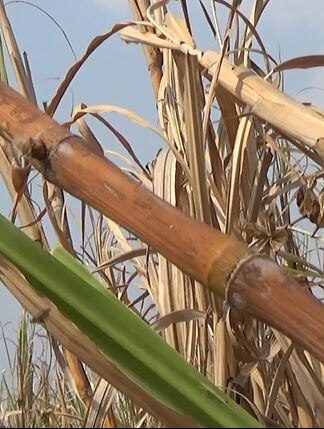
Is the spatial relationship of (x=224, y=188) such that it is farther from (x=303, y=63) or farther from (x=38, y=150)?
(x=38, y=150)

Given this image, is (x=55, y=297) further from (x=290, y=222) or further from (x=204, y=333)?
(x=290, y=222)

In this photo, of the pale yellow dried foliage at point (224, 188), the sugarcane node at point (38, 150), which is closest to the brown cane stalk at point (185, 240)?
the sugarcane node at point (38, 150)

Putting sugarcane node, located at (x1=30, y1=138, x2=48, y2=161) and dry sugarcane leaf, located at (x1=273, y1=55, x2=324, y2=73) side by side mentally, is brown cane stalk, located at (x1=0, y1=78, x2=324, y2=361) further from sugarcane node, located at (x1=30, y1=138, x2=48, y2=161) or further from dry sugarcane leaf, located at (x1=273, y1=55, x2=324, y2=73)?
dry sugarcane leaf, located at (x1=273, y1=55, x2=324, y2=73)

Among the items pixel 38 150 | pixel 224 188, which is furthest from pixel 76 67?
pixel 38 150

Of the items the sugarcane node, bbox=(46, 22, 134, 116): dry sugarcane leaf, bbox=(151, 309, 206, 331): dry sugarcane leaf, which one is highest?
bbox=(46, 22, 134, 116): dry sugarcane leaf

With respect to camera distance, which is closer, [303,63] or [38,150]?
[38,150]

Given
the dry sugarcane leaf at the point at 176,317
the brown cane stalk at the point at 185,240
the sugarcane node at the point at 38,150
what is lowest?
the brown cane stalk at the point at 185,240

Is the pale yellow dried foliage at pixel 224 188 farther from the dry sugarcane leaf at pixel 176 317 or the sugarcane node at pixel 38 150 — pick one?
the sugarcane node at pixel 38 150

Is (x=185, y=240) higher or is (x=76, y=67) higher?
(x=76, y=67)

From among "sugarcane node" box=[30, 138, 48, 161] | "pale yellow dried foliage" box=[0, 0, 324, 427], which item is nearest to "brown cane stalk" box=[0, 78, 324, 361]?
"sugarcane node" box=[30, 138, 48, 161]

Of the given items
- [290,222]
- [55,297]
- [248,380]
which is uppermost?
[290,222]

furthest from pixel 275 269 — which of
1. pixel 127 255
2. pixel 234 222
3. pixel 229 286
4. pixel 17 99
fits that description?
pixel 127 255
